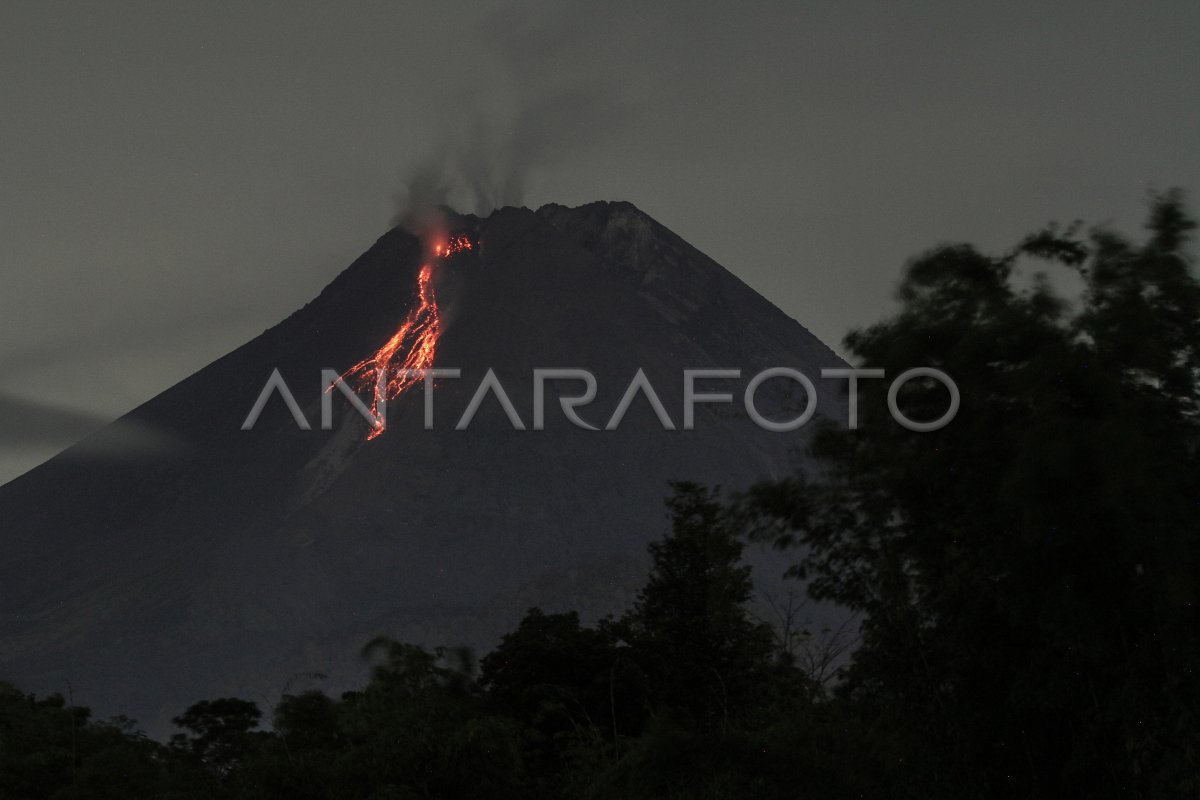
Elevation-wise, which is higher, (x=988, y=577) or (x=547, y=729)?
(x=988, y=577)

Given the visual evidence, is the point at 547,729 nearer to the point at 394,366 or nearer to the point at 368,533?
the point at 368,533

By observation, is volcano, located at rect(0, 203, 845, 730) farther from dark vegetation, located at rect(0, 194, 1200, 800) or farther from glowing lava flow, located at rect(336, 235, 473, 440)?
dark vegetation, located at rect(0, 194, 1200, 800)

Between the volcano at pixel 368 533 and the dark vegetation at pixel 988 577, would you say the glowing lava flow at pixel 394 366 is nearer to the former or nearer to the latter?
the volcano at pixel 368 533

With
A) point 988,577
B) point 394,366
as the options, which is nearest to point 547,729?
point 988,577

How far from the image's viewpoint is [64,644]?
154 m

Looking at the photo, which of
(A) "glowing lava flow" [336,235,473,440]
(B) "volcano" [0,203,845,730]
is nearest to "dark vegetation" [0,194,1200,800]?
(B) "volcano" [0,203,845,730]

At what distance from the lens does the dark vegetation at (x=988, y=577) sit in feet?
45.9

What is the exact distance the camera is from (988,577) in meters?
15.3

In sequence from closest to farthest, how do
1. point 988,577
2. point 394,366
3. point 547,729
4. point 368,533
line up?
1. point 988,577
2. point 547,729
3. point 368,533
4. point 394,366

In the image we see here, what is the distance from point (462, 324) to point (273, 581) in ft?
170

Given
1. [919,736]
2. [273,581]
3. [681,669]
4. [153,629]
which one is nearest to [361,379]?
[273,581]

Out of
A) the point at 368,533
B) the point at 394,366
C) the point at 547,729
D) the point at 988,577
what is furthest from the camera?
the point at 394,366

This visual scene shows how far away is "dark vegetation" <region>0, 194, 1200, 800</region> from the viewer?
1398 cm

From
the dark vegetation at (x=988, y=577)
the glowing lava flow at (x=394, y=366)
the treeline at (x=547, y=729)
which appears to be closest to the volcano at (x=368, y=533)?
the glowing lava flow at (x=394, y=366)
